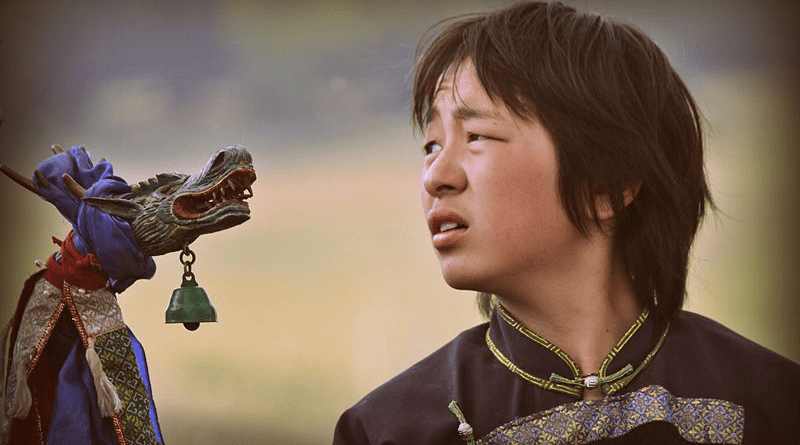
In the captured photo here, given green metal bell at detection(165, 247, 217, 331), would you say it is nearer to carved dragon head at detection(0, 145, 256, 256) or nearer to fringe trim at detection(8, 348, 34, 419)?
carved dragon head at detection(0, 145, 256, 256)

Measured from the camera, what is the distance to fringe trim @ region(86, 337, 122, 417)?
1.58 metres

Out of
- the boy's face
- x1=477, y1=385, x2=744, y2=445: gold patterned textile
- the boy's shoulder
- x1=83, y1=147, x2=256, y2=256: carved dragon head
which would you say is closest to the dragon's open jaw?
x1=83, y1=147, x2=256, y2=256: carved dragon head

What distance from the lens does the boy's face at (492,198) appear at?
1708 millimetres

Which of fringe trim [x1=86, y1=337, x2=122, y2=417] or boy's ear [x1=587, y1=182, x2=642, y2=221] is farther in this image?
boy's ear [x1=587, y1=182, x2=642, y2=221]

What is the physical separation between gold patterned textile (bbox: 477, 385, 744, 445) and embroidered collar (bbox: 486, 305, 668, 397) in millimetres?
31

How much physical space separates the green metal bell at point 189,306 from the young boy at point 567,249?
315mm

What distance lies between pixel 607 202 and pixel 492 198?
7.7 inches

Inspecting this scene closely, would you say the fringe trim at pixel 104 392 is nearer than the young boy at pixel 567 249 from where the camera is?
Yes

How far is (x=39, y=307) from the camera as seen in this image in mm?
1648

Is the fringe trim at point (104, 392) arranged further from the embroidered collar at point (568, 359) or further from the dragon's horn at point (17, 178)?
the embroidered collar at point (568, 359)

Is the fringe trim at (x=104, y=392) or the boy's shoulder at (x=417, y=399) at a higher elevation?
the fringe trim at (x=104, y=392)

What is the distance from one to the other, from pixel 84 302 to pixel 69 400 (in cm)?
14

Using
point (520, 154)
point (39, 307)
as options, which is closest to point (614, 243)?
point (520, 154)

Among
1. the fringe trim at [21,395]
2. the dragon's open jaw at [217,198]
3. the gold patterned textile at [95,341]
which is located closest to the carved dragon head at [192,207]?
the dragon's open jaw at [217,198]
